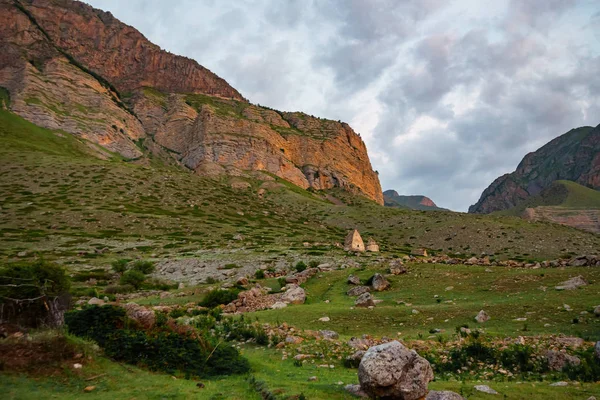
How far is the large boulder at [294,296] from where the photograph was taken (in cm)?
2177

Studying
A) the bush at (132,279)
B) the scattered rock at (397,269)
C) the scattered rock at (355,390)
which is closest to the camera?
the scattered rock at (355,390)

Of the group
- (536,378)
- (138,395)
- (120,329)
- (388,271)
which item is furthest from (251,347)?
(388,271)

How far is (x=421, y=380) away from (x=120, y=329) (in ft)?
27.5

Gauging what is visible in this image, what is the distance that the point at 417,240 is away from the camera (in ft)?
279

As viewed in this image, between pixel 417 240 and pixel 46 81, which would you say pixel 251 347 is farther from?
pixel 46 81

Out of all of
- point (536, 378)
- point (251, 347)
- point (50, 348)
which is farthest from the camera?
point (251, 347)

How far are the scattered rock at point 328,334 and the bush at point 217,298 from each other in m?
9.41

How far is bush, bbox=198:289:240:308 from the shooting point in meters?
22.0

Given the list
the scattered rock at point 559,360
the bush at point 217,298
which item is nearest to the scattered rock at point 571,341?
the scattered rock at point 559,360

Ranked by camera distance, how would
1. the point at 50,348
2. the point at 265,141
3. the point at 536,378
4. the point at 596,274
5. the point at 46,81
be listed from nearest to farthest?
1. the point at 50,348
2. the point at 536,378
3. the point at 596,274
4. the point at 46,81
5. the point at 265,141

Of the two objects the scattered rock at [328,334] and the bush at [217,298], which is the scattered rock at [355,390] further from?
the bush at [217,298]

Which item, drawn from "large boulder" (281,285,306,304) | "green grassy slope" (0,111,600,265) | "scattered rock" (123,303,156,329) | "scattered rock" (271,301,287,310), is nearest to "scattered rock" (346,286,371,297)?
"large boulder" (281,285,306,304)

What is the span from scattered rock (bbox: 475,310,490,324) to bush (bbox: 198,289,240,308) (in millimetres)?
14075

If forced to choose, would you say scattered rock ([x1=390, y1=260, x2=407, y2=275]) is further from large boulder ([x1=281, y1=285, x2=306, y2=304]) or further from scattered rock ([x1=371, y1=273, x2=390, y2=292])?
large boulder ([x1=281, y1=285, x2=306, y2=304])
